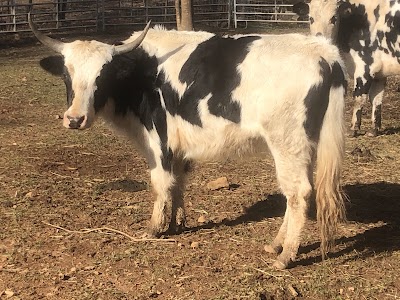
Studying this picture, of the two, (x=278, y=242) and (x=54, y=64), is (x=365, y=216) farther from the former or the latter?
(x=54, y=64)

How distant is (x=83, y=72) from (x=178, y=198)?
4.89 feet

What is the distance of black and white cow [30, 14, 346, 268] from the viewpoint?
15.5 feet

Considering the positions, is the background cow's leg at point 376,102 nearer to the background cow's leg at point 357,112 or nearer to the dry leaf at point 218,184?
the background cow's leg at point 357,112

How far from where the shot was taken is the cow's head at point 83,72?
4.93m

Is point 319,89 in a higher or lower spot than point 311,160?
higher

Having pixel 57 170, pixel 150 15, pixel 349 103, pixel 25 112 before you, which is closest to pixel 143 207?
pixel 57 170

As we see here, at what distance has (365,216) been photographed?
6055mm

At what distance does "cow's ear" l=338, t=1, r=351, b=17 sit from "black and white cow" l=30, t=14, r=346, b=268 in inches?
171

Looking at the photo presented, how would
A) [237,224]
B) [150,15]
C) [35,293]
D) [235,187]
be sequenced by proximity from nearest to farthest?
1. [35,293]
2. [237,224]
3. [235,187]
4. [150,15]

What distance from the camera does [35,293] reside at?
4.52 meters

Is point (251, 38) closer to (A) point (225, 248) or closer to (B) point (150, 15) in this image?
(A) point (225, 248)

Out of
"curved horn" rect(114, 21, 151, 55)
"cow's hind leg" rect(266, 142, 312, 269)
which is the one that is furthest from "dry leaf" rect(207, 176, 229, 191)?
"curved horn" rect(114, 21, 151, 55)

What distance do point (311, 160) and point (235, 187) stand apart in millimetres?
2069

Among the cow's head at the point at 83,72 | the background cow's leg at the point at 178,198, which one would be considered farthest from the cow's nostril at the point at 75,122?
the background cow's leg at the point at 178,198
